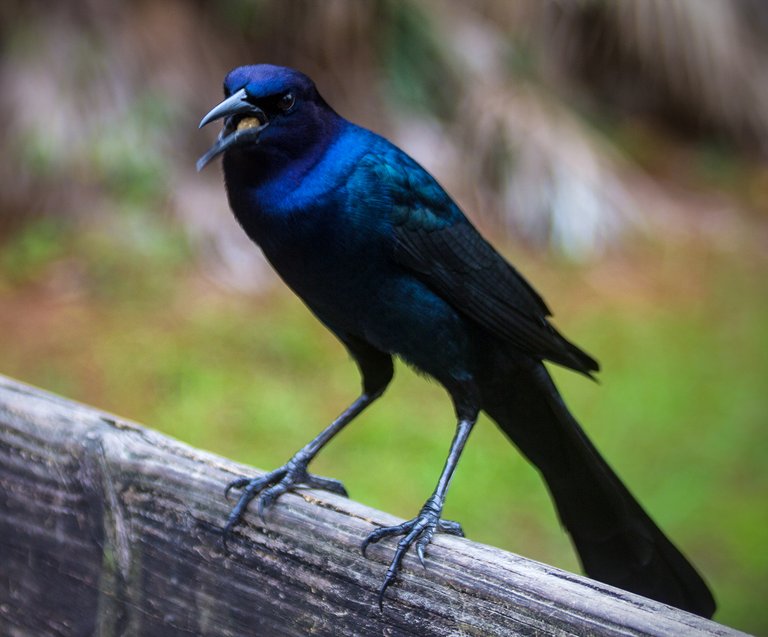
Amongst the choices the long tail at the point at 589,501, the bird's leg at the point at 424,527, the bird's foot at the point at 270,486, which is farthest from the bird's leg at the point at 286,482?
the long tail at the point at 589,501

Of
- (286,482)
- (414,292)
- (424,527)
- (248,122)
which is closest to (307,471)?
(286,482)

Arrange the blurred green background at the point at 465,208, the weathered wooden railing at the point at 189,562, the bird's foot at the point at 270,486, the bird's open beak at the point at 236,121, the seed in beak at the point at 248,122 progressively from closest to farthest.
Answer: the weathered wooden railing at the point at 189,562 → the bird's foot at the point at 270,486 → the bird's open beak at the point at 236,121 → the seed in beak at the point at 248,122 → the blurred green background at the point at 465,208

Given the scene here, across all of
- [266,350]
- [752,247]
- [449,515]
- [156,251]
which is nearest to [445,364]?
[449,515]

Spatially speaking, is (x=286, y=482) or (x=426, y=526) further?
(x=286, y=482)

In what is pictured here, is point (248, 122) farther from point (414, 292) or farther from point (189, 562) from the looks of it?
point (189, 562)

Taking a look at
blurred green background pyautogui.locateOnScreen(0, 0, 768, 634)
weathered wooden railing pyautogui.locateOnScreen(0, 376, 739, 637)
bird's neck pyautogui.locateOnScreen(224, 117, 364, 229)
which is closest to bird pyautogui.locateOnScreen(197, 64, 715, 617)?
bird's neck pyautogui.locateOnScreen(224, 117, 364, 229)

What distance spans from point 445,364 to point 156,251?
3482mm

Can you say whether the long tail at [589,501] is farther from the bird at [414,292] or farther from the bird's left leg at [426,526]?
the bird's left leg at [426,526]

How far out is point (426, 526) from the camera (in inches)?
61.7

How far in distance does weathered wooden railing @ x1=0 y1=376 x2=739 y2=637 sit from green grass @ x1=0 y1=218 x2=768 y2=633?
98.7 inches

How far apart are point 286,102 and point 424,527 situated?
80 cm

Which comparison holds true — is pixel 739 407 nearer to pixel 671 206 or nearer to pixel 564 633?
pixel 671 206

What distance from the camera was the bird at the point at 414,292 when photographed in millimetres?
1854

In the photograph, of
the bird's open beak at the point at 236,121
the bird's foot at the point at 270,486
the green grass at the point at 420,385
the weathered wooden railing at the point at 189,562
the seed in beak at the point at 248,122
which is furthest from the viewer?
the green grass at the point at 420,385
